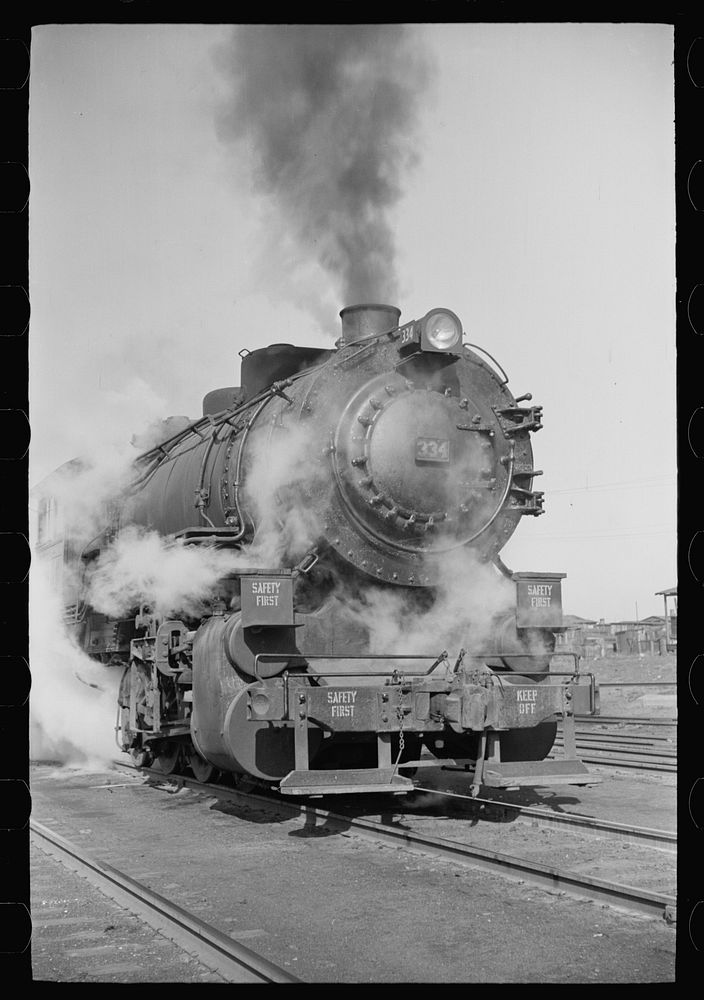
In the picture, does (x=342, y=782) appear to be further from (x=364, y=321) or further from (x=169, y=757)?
(x=169, y=757)

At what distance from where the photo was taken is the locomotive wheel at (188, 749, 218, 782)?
921 centimetres

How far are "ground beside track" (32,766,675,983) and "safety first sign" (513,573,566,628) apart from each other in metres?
2.07

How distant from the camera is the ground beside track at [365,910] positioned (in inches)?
164

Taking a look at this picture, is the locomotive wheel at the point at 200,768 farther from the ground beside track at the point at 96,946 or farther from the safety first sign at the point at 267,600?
the ground beside track at the point at 96,946

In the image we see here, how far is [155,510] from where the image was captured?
32.2ft

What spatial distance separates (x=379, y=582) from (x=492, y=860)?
2310mm

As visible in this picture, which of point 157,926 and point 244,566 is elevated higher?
point 244,566

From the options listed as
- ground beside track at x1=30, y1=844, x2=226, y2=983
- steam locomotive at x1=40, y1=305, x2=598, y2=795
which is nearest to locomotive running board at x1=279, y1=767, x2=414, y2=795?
steam locomotive at x1=40, y1=305, x2=598, y2=795

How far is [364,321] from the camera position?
7953mm

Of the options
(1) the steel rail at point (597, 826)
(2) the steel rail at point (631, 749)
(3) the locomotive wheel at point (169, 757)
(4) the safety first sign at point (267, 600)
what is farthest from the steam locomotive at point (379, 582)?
(2) the steel rail at point (631, 749)
